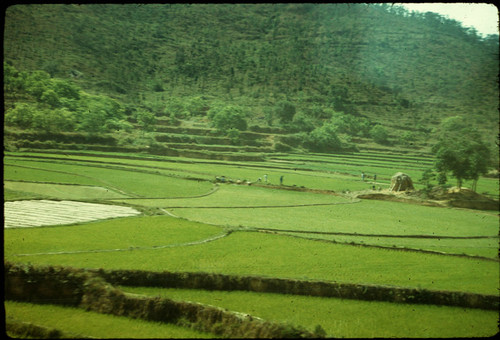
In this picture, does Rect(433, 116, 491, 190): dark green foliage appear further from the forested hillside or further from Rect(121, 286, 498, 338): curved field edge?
A: Rect(121, 286, 498, 338): curved field edge

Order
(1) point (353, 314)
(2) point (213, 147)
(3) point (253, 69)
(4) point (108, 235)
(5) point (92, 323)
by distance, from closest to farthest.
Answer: (5) point (92, 323)
(1) point (353, 314)
(4) point (108, 235)
(2) point (213, 147)
(3) point (253, 69)

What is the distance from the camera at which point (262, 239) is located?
446 inches

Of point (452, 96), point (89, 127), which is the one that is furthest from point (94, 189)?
point (452, 96)

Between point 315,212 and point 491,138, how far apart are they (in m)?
23.5

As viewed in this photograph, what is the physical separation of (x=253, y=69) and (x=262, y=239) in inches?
2164

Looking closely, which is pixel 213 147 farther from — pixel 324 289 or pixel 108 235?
pixel 324 289

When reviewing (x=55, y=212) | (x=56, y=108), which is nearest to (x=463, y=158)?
(x=55, y=212)

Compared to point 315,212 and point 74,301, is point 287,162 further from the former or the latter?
point 74,301

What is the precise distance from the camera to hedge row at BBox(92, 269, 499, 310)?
783 centimetres

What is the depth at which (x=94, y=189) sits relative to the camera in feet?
55.2

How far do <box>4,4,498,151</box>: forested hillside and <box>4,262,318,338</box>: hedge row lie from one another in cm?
2470

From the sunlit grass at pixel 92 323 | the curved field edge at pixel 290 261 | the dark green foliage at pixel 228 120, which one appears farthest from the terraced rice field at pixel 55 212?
the dark green foliage at pixel 228 120

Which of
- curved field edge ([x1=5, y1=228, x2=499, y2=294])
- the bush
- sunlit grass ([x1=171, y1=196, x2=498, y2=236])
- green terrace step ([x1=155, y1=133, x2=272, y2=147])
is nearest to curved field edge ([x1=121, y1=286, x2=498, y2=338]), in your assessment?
curved field edge ([x1=5, y1=228, x2=499, y2=294])

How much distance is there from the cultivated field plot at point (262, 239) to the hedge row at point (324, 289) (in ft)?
0.53
